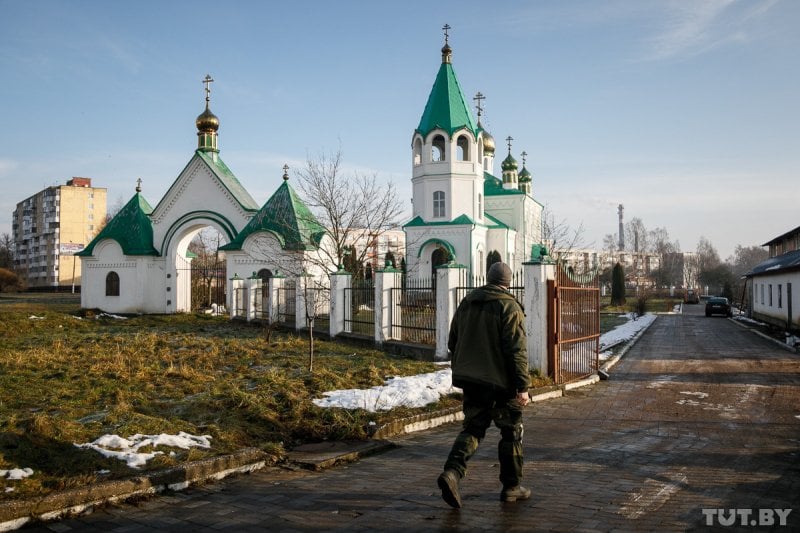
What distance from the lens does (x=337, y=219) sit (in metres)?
20.7

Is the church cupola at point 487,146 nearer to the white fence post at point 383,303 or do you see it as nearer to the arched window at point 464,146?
the arched window at point 464,146

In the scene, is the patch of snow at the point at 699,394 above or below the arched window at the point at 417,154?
below

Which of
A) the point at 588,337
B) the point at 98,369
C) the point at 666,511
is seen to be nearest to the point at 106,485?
the point at 666,511

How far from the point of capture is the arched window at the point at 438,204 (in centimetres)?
3513

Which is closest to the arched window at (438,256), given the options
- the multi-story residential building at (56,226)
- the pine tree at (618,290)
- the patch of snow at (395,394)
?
the pine tree at (618,290)

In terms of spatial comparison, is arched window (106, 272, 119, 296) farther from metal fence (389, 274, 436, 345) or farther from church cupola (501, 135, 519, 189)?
church cupola (501, 135, 519, 189)

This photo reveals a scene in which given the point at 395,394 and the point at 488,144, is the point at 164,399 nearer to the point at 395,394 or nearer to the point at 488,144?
the point at 395,394

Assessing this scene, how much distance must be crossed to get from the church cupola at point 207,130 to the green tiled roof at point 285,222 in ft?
19.5

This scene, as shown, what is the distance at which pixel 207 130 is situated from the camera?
33094mm

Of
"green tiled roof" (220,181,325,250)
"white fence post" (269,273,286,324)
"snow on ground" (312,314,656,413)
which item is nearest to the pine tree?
"green tiled roof" (220,181,325,250)

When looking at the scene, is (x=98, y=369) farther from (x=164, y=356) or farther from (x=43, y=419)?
(x=43, y=419)

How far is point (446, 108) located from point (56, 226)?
79.0 m

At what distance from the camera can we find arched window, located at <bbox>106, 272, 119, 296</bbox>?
31.2 metres

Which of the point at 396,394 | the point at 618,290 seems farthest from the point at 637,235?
the point at 396,394
